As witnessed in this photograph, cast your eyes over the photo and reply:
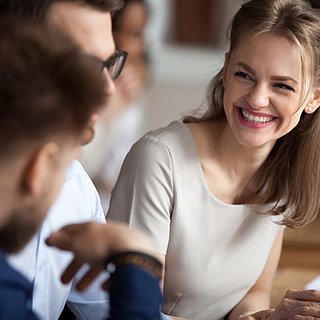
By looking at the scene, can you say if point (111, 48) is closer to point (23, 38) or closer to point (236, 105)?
point (236, 105)

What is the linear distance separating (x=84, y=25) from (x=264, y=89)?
439 mm

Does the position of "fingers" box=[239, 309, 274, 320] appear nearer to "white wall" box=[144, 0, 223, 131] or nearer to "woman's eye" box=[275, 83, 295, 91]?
"woman's eye" box=[275, 83, 295, 91]

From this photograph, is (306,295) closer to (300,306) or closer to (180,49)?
(300,306)

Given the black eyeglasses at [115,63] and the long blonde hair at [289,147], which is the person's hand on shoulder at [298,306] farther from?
the black eyeglasses at [115,63]

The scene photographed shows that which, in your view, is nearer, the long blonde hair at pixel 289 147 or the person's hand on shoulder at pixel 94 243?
the person's hand on shoulder at pixel 94 243

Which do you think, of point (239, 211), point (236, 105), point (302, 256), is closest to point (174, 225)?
point (239, 211)

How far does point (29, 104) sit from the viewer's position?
3.03 ft

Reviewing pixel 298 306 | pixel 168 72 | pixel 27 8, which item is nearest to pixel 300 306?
pixel 298 306

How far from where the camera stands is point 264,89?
171cm

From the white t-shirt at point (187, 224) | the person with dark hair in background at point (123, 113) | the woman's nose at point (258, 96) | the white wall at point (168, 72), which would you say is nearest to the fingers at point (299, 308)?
the white t-shirt at point (187, 224)

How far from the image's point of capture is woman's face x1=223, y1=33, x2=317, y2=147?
1.69 metres

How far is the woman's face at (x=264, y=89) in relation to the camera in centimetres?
169

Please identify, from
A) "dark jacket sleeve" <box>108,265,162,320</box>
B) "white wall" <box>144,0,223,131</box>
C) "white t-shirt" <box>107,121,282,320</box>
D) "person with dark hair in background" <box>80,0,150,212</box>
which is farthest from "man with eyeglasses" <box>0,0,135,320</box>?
"white wall" <box>144,0,223,131</box>

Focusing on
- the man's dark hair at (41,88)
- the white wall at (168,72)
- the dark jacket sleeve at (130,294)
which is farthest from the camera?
the white wall at (168,72)
